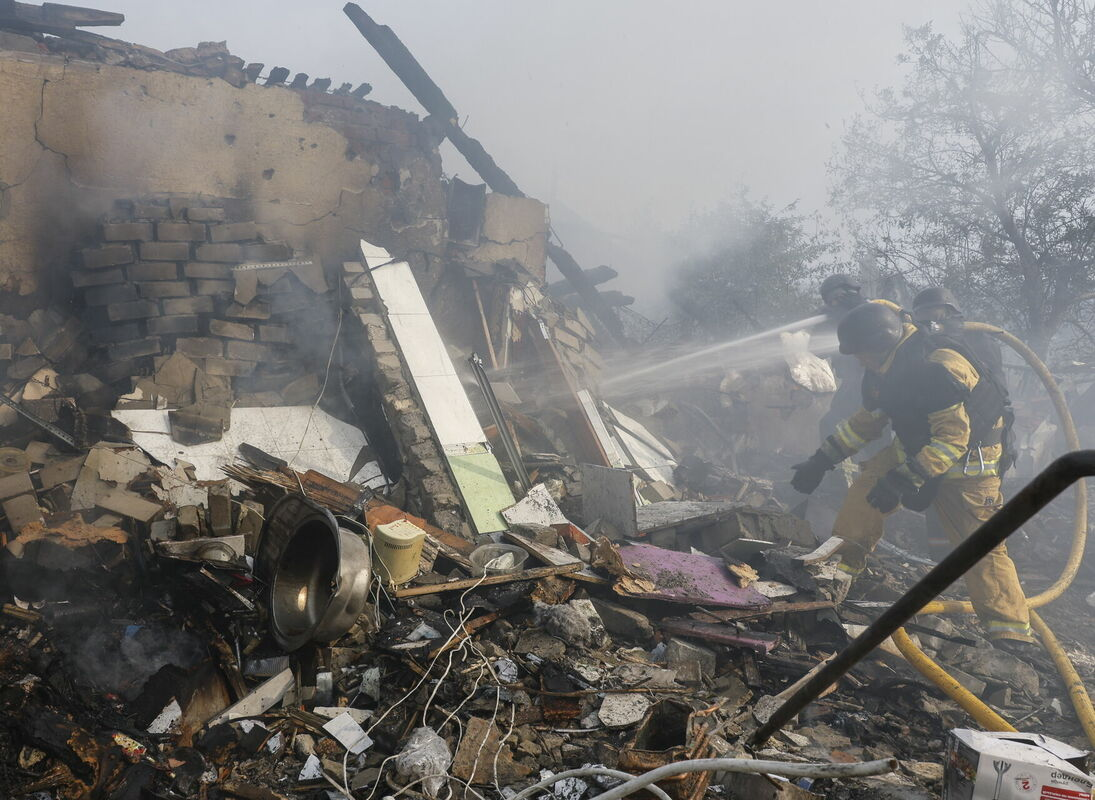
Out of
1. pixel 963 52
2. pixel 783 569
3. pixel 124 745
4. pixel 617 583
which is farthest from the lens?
pixel 963 52

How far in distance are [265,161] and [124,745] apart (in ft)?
22.3

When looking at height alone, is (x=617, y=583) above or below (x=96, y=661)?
above

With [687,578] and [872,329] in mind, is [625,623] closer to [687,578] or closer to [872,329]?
[687,578]

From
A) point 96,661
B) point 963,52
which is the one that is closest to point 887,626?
point 96,661

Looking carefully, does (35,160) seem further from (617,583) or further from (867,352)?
(867,352)

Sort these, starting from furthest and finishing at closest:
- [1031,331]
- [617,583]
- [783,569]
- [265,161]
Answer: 1. [1031,331]
2. [265,161]
3. [783,569]
4. [617,583]

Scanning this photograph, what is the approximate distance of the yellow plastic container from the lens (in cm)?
A: 426

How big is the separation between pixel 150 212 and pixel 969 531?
794 cm

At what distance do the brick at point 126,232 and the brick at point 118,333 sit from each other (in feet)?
2.64

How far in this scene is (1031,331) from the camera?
10547 millimetres

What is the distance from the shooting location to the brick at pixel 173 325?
635 cm

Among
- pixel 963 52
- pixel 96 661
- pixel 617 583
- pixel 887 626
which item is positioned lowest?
pixel 96 661

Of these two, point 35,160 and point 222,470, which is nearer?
point 222,470

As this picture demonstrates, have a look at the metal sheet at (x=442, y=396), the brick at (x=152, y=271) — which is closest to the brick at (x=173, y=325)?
the brick at (x=152, y=271)
